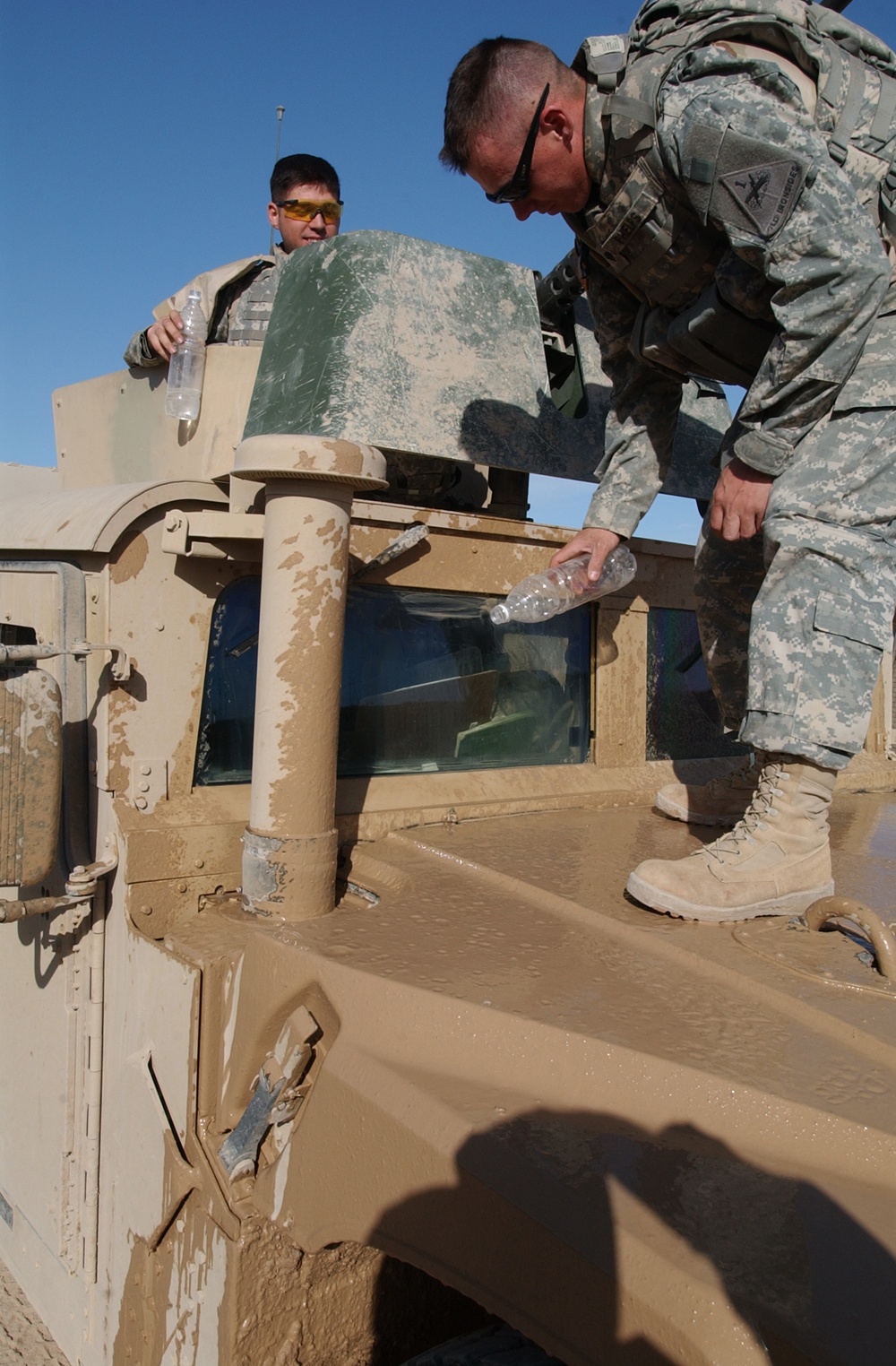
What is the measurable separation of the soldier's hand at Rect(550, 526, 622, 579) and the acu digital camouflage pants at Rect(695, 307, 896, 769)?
619 millimetres

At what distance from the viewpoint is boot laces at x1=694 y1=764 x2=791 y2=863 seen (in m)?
1.90

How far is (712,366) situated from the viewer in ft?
7.81

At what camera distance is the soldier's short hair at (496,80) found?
2125 mm

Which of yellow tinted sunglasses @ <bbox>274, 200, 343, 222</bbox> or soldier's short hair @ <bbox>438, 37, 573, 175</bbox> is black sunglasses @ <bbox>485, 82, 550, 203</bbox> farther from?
yellow tinted sunglasses @ <bbox>274, 200, 343, 222</bbox>

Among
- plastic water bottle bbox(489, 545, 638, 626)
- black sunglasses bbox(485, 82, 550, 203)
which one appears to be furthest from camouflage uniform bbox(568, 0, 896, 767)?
plastic water bottle bbox(489, 545, 638, 626)

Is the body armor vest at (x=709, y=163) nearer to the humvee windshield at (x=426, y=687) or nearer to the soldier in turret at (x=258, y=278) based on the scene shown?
the humvee windshield at (x=426, y=687)

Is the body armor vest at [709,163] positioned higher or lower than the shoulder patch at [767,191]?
higher

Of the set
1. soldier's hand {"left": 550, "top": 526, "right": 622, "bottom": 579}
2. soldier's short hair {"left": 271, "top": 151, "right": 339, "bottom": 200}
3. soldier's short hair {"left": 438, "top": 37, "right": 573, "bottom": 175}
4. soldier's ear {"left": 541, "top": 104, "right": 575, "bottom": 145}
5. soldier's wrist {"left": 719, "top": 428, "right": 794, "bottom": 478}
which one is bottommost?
soldier's hand {"left": 550, "top": 526, "right": 622, "bottom": 579}

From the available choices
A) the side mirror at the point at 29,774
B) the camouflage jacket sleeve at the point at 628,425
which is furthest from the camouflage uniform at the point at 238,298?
the side mirror at the point at 29,774

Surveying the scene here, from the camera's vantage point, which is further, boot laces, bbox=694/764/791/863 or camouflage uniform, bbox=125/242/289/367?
camouflage uniform, bbox=125/242/289/367

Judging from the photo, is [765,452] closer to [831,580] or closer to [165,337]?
[831,580]

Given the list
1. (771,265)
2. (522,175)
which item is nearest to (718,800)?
(771,265)

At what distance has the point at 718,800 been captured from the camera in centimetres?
266

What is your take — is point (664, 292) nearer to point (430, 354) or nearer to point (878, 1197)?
point (430, 354)
